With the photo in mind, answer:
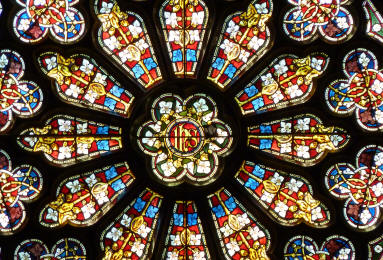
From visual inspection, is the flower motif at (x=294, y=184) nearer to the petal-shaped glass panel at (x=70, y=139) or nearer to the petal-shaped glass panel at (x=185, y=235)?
the petal-shaped glass panel at (x=185, y=235)

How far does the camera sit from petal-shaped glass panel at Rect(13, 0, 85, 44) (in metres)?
17.8

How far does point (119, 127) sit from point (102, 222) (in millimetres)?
1614

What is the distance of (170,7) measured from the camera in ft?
59.4

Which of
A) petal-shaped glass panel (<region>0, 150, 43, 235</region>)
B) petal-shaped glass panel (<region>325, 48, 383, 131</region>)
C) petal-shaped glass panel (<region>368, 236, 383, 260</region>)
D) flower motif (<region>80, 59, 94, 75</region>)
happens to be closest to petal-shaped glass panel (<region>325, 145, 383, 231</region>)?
petal-shaped glass panel (<region>368, 236, 383, 260</region>)

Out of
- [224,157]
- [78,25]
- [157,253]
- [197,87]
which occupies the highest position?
[78,25]

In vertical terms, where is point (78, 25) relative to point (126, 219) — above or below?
above

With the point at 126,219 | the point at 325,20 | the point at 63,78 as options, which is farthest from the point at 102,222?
the point at 325,20

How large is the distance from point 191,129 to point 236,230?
5.97ft

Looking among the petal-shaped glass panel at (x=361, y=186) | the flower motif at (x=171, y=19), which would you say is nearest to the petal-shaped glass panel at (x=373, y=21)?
the petal-shaped glass panel at (x=361, y=186)

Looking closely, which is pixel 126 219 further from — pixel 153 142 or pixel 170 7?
pixel 170 7

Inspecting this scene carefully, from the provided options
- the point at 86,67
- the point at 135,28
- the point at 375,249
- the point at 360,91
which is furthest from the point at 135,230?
the point at 360,91

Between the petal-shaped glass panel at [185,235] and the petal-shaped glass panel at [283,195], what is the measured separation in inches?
39.3

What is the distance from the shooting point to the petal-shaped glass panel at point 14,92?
1755cm

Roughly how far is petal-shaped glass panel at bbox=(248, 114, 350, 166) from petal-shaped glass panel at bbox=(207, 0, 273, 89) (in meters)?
1.02
